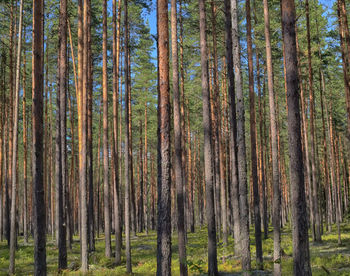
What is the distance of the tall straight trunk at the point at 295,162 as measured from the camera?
6.07 meters

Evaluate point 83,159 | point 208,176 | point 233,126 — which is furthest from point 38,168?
point 233,126

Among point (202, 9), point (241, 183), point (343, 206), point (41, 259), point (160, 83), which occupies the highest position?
point (202, 9)

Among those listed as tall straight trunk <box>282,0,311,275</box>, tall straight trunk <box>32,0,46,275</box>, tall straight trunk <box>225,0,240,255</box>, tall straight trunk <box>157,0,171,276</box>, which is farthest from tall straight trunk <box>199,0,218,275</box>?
tall straight trunk <box>32,0,46,275</box>

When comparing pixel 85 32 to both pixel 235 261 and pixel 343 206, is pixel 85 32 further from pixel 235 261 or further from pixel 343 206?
pixel 343 206

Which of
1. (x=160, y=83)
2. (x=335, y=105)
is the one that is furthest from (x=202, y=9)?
(x=335, y=105)

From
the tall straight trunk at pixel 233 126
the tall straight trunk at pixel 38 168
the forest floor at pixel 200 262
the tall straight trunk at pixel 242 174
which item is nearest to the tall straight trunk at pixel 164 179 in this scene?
the forest floor at pixel 200 262

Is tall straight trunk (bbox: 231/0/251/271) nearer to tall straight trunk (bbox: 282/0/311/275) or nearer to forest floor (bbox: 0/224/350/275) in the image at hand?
forest floor (bbox: 0/224/350/275)

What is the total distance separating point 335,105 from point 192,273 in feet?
93.0

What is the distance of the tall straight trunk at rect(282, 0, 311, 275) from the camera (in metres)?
6.07

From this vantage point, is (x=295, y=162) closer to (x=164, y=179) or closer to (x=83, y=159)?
(x=164, y=179)

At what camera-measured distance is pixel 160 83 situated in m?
7.84

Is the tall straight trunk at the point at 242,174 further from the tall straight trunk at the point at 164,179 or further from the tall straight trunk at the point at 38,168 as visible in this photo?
the tall straight trunk at the point at 38,168

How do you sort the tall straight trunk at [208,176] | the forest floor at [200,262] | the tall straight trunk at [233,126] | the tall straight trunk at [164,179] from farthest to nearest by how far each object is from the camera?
the tall straight trunk at [233,126] < the forest floor at [200,262] < the tall straight trunk at [208,176] < the tall straight trunk at [164,179]

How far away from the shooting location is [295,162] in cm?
629
